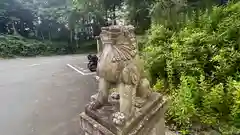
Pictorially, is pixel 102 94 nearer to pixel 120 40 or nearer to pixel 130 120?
pixel 130 120

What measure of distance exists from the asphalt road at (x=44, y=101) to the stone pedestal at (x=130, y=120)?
1.09 metres

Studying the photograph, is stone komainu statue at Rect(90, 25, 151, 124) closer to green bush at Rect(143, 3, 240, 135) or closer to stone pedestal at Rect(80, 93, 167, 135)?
stone pedestal at Rect(80, 93, 167, 135)

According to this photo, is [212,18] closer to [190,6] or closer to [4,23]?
[190,6]

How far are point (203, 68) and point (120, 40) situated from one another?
2244mm

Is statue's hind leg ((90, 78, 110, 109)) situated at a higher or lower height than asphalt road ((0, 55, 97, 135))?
higher

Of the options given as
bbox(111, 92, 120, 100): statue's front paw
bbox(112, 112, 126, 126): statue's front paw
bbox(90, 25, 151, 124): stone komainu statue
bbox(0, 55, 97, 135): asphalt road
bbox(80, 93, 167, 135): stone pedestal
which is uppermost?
bbox(90, 25, 151, 124): stone komainu statue

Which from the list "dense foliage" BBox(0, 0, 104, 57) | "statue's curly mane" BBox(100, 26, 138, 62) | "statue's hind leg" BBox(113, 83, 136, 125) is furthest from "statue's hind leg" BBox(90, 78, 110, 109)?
"dense foliage" BBox(0, 0, 104, 57)

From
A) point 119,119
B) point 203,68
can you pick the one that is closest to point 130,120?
point 119,119

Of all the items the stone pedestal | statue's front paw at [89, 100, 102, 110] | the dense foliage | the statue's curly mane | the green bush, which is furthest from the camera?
the dense foliage

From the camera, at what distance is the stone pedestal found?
1697mm

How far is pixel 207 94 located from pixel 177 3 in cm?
176

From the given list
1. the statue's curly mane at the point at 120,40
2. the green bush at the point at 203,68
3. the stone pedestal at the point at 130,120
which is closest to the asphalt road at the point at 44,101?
the stone pedestal at the point at 130,120

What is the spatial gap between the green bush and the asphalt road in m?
1.50

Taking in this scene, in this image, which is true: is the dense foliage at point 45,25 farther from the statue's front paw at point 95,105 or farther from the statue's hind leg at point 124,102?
the statue's hind leg at point 124,102
